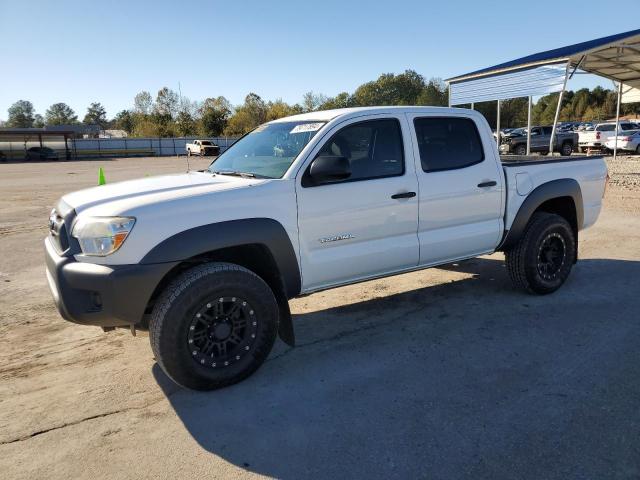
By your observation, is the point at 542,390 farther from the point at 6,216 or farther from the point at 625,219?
the point at 6,216

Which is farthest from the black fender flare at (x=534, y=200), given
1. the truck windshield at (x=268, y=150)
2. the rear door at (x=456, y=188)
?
the truck windshield at (x=268, y=150)

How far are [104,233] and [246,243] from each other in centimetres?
93

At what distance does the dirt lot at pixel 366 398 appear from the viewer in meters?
2.76

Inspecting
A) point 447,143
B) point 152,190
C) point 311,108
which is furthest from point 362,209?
point 311,108

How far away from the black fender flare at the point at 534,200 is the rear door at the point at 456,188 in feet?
0.60

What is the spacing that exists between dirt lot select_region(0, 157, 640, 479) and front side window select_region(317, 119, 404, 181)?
144 cm

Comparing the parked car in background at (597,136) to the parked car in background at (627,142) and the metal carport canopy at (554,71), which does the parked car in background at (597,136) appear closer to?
the parked car in background at (627,142)

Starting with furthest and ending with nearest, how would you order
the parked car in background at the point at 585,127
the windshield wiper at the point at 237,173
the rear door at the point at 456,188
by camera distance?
the parked car in background at the point at 585,127
the rear door at the point at 456,188
the windshield wiper at the point at 237,173

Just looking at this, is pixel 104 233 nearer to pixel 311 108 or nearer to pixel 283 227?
pixel 283 227

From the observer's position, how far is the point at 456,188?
4613mm

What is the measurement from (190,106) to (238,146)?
91.2 meters

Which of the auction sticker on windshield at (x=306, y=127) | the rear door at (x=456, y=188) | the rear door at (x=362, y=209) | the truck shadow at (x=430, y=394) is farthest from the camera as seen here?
the rear door at (x=456, y=188)

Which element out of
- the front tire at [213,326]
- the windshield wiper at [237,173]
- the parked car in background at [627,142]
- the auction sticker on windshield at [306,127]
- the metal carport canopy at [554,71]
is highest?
the metal carport canopy at [554,71]

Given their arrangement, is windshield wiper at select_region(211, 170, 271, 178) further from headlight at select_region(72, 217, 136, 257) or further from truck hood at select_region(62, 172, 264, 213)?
headlight at select_region(72, 217, 136, 257)
